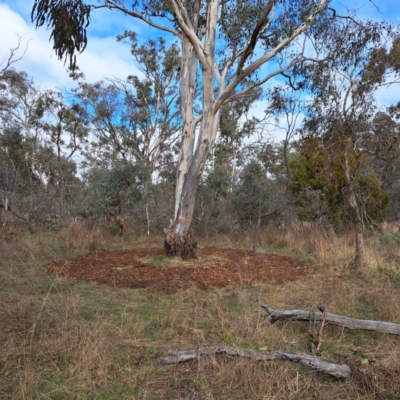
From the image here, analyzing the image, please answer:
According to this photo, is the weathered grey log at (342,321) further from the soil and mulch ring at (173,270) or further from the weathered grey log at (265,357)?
the soil and mulch ring at (173,270)

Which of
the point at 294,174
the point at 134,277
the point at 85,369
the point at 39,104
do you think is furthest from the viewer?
the point at 39,104

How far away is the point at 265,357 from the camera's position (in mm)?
2990

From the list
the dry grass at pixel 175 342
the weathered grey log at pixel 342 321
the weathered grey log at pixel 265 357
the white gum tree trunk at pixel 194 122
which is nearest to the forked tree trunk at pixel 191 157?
the white gum tree trunk at pixel 194 122

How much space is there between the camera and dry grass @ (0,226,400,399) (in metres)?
2.68

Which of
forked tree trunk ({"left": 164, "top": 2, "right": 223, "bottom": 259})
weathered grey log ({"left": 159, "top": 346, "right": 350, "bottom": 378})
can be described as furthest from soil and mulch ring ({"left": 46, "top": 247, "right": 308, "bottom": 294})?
weathered grey log ({"left": 159, "top": 346, "right": 350, "bottom": 378})

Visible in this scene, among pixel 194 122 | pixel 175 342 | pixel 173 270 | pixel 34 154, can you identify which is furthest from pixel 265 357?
pixel 34 154

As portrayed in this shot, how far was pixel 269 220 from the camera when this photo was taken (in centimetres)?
1356

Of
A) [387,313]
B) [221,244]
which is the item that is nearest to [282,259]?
[221,244]

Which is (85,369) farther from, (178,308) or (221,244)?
(221,244)

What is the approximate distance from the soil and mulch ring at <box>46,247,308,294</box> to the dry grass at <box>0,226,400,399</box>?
0.39 m

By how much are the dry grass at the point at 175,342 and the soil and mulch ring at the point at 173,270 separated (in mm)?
389

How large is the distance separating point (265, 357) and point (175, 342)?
0.94m

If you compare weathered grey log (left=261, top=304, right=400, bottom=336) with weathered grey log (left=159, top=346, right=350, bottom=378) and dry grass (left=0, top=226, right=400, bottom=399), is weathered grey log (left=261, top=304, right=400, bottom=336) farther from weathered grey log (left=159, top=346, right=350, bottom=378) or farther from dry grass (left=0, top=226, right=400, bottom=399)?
weathered grey log (left=159, top=346, right=350, bottom=378)

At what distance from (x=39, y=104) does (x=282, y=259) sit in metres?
17.0
